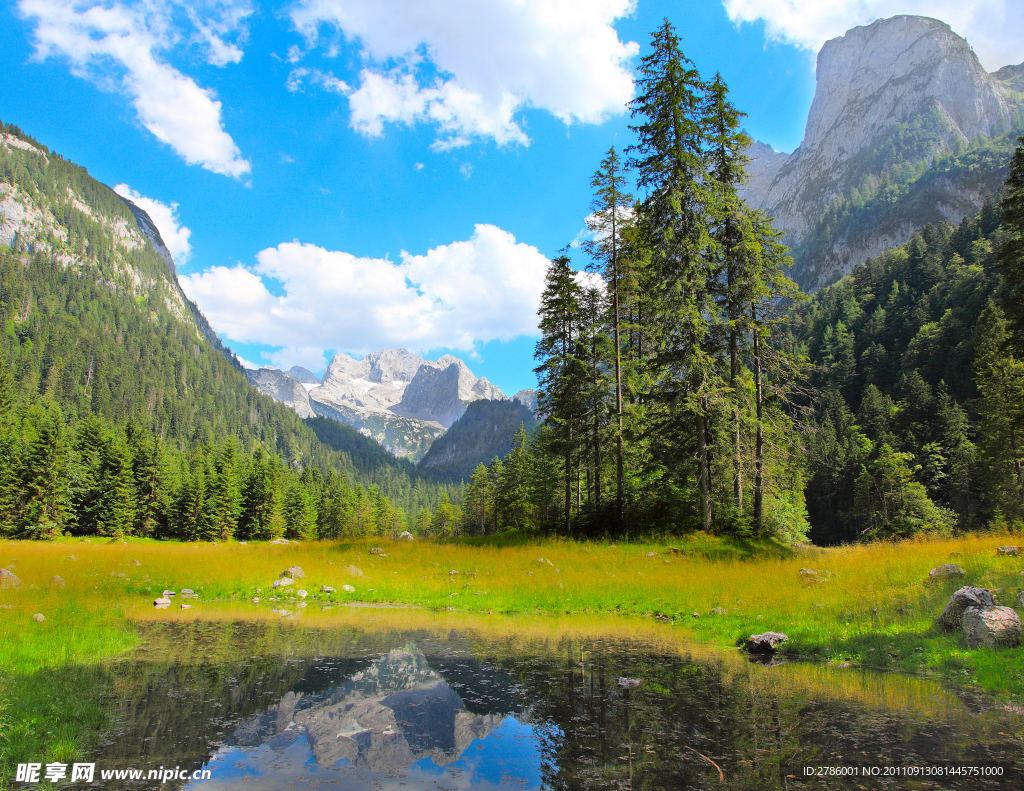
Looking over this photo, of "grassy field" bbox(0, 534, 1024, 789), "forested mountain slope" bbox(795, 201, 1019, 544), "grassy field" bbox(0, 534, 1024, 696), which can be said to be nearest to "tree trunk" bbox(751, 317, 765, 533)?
Result: "grassy field" bbox(0, 534, 1024, 789)

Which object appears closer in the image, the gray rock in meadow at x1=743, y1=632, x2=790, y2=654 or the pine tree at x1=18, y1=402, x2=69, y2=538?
the gray rock in meadow at x1=743, y1=632, x2=790, y2=654

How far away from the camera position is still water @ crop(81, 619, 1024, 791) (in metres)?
4.09

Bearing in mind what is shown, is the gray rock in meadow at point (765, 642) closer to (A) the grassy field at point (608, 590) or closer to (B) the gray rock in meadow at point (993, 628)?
(A) the grassy field at point (608, 590)

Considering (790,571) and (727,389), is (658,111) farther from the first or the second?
(790,571)

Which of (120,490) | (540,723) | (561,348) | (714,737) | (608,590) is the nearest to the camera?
(714,737)

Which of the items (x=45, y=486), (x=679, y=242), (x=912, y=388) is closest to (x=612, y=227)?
(x=679, y=242)

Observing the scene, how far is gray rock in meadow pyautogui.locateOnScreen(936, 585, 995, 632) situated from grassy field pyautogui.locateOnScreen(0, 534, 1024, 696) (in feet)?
0.85

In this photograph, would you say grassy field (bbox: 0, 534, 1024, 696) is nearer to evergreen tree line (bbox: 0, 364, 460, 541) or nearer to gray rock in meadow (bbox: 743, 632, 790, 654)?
gray rock in meadow (bbox: 743, 632, 790, 654)

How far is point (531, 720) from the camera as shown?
5512 millimetres

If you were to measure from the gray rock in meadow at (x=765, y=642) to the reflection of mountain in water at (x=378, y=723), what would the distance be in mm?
5390

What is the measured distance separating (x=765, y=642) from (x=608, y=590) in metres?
6.11

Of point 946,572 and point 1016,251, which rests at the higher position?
point 1016,251

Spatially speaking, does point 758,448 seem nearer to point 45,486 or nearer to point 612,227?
point 612,227

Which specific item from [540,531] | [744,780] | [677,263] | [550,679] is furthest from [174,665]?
[540,531]
